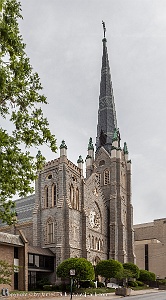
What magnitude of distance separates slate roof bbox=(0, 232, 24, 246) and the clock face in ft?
60.5

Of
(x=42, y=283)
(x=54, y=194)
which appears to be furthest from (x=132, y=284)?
(x=54, y=194)

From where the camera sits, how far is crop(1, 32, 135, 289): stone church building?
48.1 meters

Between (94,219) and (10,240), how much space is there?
2204cm

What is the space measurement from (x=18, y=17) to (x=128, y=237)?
2397 inches

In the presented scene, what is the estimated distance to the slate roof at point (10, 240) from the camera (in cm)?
3780

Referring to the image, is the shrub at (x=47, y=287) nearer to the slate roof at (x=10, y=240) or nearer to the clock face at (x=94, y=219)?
the slate roof at (x=10, y=240)

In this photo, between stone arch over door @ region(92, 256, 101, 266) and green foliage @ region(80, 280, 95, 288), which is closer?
green foliage @ region(80, 280, 95, 288)

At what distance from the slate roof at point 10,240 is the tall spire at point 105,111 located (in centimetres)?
3551

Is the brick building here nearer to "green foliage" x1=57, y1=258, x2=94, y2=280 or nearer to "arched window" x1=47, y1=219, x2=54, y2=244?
"arched window" x1=47, y1=219, x2=54, y2=244

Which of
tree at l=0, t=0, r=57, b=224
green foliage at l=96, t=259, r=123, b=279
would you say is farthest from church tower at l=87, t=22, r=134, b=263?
tree at l=0, t=0, r=57, b=224

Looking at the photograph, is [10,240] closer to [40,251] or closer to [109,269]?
[40,251]

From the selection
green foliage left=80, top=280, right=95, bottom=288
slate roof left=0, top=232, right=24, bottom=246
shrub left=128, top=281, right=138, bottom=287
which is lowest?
shrub left=128, top=281, right=138, bottom=287

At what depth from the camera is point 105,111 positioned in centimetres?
7919

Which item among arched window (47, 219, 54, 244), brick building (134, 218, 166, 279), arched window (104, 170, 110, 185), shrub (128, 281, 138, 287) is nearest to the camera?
arched window (47, 219, 54, 244)
